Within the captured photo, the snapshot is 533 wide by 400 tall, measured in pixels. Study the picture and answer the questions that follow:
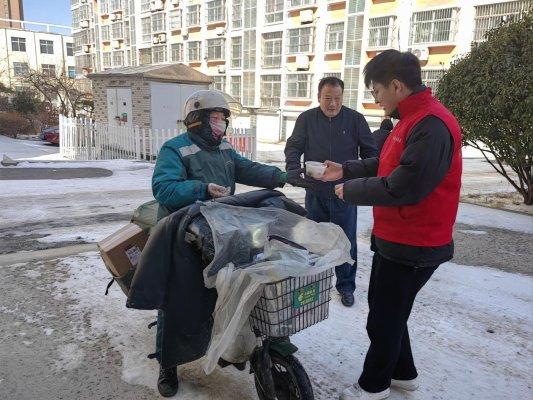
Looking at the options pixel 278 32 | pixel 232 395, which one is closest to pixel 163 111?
pixel 232 395

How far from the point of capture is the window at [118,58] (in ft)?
143

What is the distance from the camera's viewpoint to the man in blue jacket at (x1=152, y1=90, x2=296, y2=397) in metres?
2.22

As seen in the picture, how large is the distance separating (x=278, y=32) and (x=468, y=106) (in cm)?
2229

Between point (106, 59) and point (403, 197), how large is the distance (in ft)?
165

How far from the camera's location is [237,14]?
3034 centimetres

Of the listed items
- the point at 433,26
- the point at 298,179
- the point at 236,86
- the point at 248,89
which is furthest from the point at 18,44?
the point at 298,179

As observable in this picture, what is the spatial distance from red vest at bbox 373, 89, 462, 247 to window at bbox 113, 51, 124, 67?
4625cm

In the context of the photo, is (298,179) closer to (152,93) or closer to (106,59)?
(152,93)

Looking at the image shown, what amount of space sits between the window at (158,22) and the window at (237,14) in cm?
922

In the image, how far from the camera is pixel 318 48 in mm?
25172

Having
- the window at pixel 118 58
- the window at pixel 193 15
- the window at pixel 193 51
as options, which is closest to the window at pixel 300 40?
the window at pixel 193 51

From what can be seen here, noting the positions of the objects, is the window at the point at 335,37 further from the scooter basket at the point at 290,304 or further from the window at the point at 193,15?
the scooter basket at the point at 290,304

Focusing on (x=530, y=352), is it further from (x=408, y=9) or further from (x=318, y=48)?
(x=318, y=48)

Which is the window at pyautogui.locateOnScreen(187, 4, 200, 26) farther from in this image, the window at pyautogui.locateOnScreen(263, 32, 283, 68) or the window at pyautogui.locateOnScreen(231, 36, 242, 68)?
the window at pyautogui.locateOnScreen(263, 32, 283, 68)
